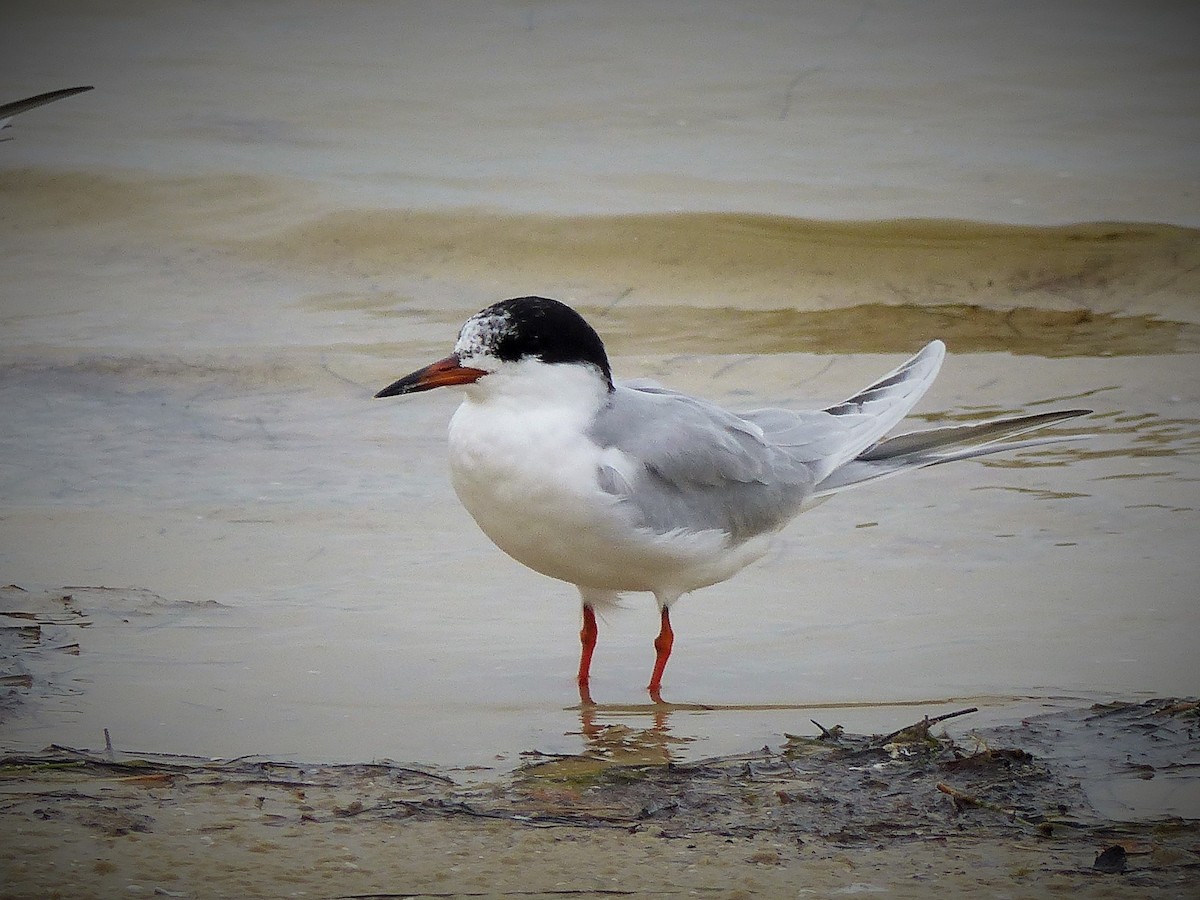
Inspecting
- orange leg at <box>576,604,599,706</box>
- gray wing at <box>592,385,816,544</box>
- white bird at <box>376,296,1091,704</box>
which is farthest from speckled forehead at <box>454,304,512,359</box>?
orange leg at <box>576,604,599,706</box>

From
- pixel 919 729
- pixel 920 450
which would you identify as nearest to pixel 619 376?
pixel 920 450

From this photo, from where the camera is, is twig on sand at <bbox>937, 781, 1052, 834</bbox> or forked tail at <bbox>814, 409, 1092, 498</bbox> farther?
forked tail at <bbox>814, 409, 1092, 498</bbox>

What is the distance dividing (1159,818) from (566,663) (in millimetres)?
1748

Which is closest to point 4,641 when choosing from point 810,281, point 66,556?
point 66,556

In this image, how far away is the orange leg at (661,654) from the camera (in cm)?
419

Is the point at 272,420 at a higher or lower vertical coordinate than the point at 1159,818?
higher

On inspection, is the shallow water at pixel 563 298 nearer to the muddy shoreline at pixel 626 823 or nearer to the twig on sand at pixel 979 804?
the muddy shoreline at pixel 626 823

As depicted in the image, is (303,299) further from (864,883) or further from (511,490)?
(864,883)

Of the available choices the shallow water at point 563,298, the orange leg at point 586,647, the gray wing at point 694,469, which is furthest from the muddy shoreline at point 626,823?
the gray wing at point 694,469

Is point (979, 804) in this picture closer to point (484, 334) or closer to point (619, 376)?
point (484, 334)

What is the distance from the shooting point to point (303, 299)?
853cm

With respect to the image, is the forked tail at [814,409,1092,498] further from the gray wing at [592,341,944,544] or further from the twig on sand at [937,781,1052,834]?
the twig on sand at [937,781,1052,834]

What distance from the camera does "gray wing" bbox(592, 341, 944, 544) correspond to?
4.19 metres

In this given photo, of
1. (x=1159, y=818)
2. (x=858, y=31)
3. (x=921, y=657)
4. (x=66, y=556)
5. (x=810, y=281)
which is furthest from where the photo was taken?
(x=858, y=31)
